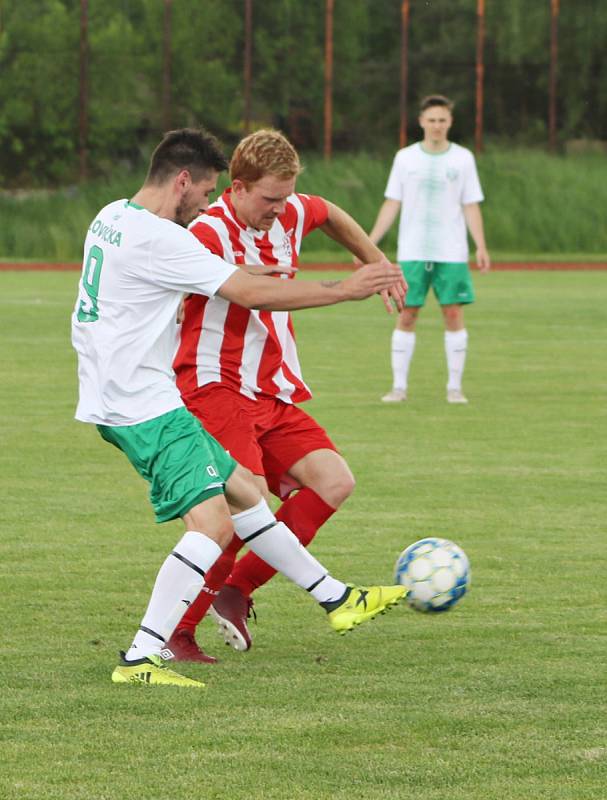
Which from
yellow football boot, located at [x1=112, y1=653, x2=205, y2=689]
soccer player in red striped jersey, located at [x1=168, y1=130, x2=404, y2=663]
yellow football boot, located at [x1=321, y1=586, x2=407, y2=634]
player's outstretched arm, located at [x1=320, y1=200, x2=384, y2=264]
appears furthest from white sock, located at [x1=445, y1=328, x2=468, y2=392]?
yellow football boot, located at [x1=112, y1=653, x2=205, y2=689]

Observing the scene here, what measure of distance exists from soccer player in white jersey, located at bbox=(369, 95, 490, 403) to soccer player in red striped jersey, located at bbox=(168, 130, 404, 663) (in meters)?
7.16

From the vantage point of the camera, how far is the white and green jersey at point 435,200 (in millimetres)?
14062

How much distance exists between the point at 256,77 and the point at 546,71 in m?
9.57

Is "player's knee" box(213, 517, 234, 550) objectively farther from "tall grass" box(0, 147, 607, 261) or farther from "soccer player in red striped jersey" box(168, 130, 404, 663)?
"tall grass" box(0, 147, 607, 261)

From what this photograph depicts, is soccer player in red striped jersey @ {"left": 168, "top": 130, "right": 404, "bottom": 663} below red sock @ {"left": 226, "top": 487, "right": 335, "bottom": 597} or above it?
above

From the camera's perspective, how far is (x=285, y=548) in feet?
20.5

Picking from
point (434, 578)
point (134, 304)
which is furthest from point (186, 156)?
point (434, 578)

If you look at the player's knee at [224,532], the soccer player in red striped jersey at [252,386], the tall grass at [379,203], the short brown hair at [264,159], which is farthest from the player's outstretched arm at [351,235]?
the tall grass at [379,203]

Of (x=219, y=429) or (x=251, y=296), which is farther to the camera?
(x=219, y=429)

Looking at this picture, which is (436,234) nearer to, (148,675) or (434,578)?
(434,578)

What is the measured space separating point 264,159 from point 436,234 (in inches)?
311

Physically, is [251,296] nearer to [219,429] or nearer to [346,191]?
[219,429]

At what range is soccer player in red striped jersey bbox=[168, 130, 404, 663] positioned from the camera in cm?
646

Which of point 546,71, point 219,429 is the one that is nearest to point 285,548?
point 219,429
